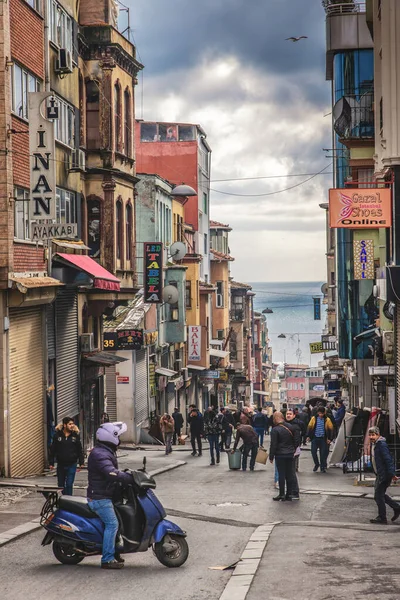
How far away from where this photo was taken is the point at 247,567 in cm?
1263

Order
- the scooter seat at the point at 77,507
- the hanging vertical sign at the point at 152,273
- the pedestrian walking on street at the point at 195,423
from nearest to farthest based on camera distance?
the scooter seat at the point at 77,507 → the pedestrian walking on street at the point at 195,423 → the hanging vertical sign at the point at 152,273

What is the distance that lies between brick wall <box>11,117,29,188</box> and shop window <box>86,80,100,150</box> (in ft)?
34.0

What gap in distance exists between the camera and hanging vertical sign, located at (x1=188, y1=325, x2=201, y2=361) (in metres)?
61.5

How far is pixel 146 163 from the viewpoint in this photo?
73.4 meters

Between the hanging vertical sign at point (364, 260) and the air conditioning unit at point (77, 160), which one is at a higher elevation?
the air conditioning unit at point (77, 160)

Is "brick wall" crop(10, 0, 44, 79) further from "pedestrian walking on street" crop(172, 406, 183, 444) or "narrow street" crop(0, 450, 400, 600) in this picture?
"pedestrian walking on street" crop(172, 406, 183, 444)

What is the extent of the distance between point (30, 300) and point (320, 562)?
1327 centimetres

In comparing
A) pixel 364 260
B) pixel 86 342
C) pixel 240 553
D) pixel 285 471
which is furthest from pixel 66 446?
pixel 364 260

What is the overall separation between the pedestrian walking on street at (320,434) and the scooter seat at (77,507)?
1533 cm

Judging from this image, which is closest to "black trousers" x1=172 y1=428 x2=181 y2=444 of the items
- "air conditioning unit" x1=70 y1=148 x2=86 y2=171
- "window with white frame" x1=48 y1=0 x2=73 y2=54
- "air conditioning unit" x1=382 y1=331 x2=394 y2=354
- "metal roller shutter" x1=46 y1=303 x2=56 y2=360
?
"air conditioning unit" x1=382 y1=331 x2=394 y2=354

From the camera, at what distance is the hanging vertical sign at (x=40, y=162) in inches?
933

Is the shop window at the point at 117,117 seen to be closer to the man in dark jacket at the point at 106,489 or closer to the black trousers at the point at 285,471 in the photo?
the black trousers at the point at 285,471

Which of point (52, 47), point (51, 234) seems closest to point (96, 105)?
point (52, 47)

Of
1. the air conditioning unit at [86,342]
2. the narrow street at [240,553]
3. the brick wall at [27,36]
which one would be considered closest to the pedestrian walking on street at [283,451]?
the narrow street at [240,553]
